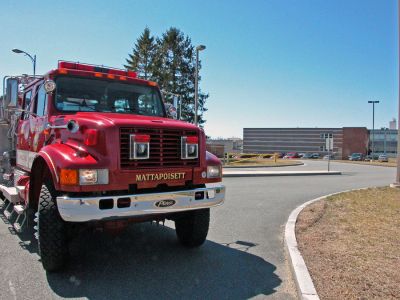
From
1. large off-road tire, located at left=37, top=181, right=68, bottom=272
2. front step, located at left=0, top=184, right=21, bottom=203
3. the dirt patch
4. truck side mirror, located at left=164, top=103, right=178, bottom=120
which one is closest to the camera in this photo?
large off-road tire, located at left=37, top=181, right=68, bottom=272

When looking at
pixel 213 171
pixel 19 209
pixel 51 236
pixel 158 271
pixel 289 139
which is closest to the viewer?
pixel 51 236

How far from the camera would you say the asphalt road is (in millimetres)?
4504

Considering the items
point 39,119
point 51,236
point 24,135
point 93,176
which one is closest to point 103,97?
point 39,119

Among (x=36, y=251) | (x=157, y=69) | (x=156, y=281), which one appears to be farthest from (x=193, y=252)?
(x=157, y=69)

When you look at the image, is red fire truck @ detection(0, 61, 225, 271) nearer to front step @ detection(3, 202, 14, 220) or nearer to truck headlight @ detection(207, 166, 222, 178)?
truck headlight @ detection(207, 166, 222, 178)

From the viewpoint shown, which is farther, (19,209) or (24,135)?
(24,135)

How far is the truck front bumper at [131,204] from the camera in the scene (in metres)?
4.45

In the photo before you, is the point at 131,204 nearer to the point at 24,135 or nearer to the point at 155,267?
the point at 155,267

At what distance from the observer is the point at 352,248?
5914mm

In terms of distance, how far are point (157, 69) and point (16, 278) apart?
5270 centimetres

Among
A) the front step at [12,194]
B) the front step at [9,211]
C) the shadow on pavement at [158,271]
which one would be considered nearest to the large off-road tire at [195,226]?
the shadow on pavement at [158,271]

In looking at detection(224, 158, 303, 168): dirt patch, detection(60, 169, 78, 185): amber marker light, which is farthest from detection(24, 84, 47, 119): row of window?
detection(224, 158, 303, 168): dirt patch

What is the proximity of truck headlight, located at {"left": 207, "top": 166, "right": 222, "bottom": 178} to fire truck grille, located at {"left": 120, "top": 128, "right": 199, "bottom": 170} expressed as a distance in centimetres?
24

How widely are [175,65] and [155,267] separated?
5310cm
